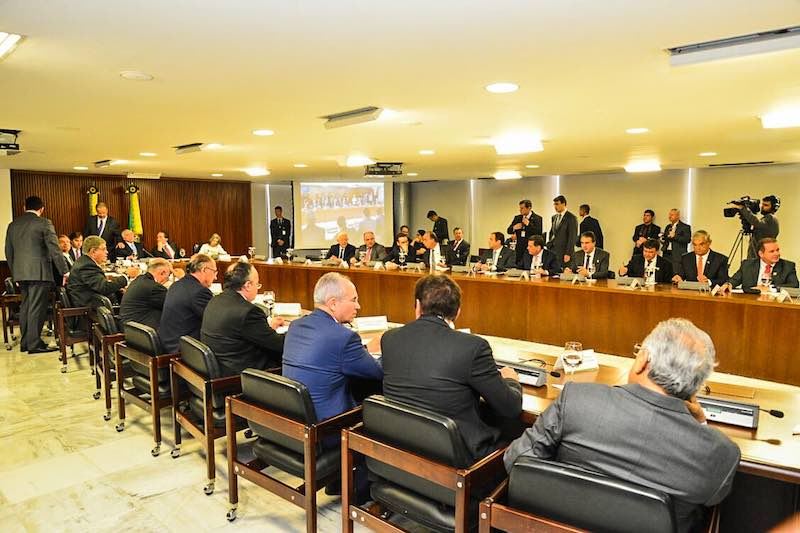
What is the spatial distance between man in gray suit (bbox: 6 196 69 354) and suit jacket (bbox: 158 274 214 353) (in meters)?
3.28

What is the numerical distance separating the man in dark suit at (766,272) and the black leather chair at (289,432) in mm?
4149

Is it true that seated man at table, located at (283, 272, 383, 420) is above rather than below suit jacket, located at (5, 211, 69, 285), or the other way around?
below

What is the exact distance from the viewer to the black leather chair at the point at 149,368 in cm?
319

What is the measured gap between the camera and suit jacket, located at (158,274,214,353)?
3477mm

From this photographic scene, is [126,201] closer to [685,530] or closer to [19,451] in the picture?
[19,451]

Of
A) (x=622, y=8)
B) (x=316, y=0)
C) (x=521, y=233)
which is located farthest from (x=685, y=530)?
(x=521, y=233)

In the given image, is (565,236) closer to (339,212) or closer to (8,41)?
(339,212)

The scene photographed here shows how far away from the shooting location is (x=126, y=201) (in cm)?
1077

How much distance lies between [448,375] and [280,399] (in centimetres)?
75

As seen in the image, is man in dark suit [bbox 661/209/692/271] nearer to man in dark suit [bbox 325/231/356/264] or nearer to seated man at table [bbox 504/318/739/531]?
man in dark suit [bbox 325/231/356/264]

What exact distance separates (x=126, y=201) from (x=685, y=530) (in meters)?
11.4

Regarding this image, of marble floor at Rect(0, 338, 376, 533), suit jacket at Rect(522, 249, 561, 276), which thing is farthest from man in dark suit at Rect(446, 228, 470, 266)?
marble floor at Rect(0, 338, 376, 533)

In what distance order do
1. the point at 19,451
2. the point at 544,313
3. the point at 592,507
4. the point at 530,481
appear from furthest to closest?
the point at 544,313 < the point at 19,451 < the point at 530,481 < the point at 592,507

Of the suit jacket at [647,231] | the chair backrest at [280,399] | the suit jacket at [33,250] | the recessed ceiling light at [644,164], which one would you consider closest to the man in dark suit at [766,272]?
the recessed ceiling light at [644,164]
